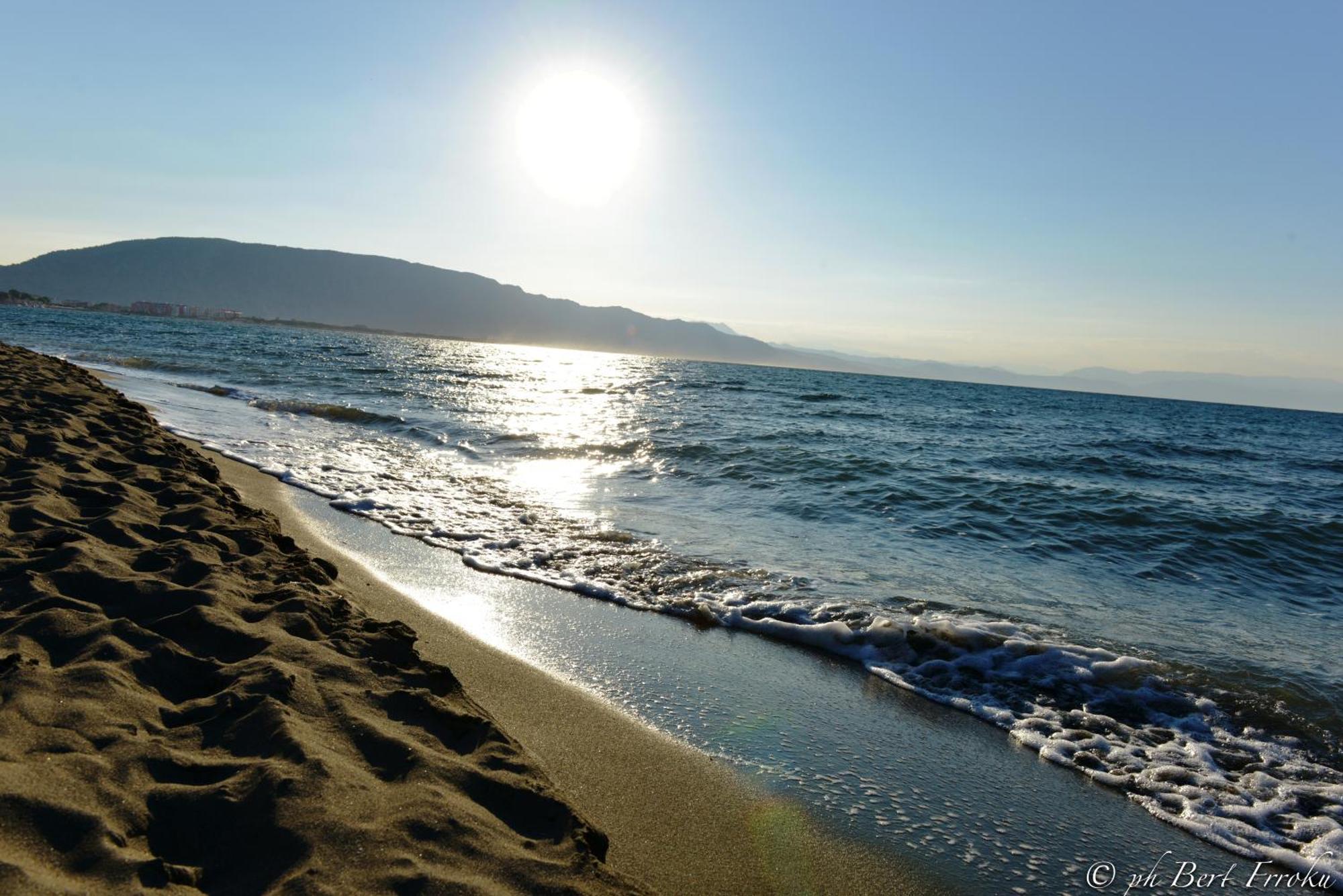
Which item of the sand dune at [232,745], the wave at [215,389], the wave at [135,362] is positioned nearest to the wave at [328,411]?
the wave at [215,389]

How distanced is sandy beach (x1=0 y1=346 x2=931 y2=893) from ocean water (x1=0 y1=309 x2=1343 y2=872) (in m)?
2.31

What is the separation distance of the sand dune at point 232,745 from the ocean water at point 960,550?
2.98 m

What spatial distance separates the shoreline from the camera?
2.74m

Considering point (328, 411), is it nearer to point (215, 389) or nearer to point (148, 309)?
point (215, 389)

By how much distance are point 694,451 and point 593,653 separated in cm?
1065

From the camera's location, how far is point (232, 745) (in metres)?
2.42

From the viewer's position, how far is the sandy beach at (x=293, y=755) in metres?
1.97

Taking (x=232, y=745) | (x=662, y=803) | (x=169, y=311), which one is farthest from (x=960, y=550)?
(x=169, y=311)

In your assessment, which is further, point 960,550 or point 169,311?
point 169,311

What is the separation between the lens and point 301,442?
12.9 meters

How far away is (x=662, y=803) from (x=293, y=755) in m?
1.58

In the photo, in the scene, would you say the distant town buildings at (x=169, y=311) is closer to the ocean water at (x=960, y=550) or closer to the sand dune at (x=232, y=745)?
the ocean water at (x=960, y=550)

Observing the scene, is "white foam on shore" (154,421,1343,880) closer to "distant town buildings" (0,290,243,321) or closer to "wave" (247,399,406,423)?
"wave" (247,399,406,423)

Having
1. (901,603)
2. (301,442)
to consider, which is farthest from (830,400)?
(901,603)
